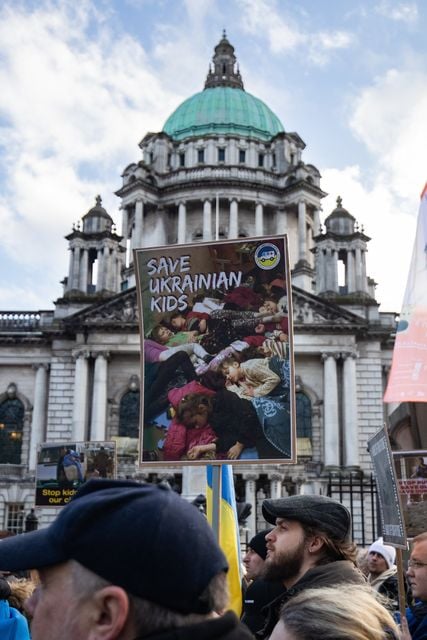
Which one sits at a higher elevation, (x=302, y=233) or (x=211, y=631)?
(x=302, y=233)

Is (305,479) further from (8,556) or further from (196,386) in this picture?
(8,556)

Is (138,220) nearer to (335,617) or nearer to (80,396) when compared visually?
(80,396)

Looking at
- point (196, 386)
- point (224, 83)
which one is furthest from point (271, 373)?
point (224, 83)

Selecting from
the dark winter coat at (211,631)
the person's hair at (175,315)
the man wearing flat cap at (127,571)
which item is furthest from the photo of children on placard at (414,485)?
the man wearing flat cap at (127,571)

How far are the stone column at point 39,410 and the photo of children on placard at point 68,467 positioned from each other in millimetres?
24413

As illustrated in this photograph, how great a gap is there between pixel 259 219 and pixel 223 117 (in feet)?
35.4

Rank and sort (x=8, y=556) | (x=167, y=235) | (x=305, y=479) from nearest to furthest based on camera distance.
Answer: (x=8, y=556)
(x=305, y=479)
(x=167, y=235)

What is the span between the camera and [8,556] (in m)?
2.21

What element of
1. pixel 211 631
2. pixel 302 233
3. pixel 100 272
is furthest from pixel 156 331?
pixel 302 233

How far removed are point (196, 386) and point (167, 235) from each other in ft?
163

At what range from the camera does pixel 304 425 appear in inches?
1587

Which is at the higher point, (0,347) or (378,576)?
(0,347)

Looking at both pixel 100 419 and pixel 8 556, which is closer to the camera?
pixel 8 556

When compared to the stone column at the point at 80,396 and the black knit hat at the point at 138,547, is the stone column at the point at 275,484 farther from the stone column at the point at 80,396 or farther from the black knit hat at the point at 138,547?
the black knit hat at the point at 138,547
